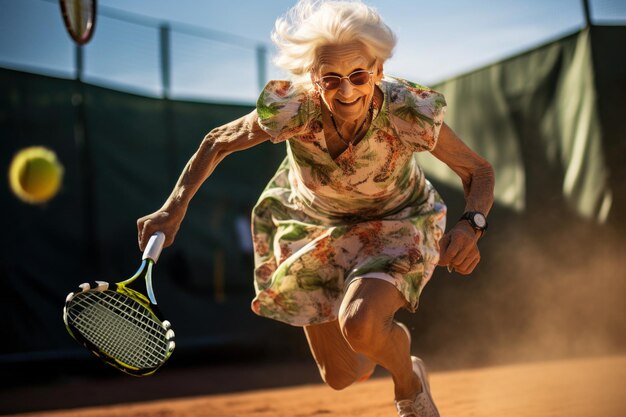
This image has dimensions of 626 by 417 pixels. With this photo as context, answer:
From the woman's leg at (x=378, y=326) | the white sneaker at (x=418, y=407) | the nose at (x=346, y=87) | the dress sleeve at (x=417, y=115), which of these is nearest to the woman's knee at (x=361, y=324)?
the woman's leg at (x=378, y=326)

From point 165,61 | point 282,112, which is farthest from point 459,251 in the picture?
point 165,61

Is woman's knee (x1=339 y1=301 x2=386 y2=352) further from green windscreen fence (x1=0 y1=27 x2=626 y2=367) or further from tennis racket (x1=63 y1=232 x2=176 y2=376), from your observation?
green windscreen fence (x1=0 y1=27 x2=626 y2=367)

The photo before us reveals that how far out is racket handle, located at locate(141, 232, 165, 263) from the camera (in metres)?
2.59

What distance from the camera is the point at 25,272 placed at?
21.5ft

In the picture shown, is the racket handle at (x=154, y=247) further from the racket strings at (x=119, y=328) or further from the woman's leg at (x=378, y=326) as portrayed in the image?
the woman's leg at (x=378, y=326)

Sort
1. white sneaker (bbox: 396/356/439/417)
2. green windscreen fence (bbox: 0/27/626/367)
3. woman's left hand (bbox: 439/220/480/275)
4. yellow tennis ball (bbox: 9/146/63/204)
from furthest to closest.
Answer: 1. yellow tennis ball (bbox: 9/146/63/204)
2. green windscreen fence (bbox: 0/27/626/367)
3. white sneaker (bbox: 396/356/439/417)
4. woman's left hand (bbox: 439/220/480/275)

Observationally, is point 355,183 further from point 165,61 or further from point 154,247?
point 165,61

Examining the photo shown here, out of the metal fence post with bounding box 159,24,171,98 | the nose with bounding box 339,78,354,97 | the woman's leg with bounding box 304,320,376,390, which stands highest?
the metal fence post with bounding box 159,24,171,98

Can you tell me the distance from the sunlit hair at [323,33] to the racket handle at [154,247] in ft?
2.32

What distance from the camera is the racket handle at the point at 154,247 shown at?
2.59 metres

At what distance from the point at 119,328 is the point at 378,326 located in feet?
2.76

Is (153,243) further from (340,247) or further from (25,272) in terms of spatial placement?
(25,272)

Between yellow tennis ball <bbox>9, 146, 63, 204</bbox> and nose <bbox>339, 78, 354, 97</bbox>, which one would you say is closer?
nose <bbox>339, 78, 354, 97</bbox>

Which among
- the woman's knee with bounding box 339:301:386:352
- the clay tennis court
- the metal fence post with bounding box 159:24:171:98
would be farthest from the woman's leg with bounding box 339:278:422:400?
the metal fence post with bounding box 159:24:171:98
